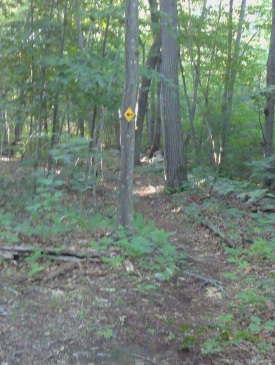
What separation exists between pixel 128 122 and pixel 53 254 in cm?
248

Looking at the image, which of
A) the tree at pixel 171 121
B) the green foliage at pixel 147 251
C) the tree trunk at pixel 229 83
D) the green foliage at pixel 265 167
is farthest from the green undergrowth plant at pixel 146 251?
the tree trunk at pixel 229 83

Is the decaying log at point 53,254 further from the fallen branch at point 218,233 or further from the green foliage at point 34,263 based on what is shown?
the fallen branch at point 218,233

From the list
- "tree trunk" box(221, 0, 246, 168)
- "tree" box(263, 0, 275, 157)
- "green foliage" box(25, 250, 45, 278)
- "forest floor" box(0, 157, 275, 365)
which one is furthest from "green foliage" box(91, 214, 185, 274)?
"tree trunk" box(221, 0, 246, 168)

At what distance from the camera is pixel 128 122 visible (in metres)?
7.29

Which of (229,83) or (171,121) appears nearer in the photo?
(171,121)

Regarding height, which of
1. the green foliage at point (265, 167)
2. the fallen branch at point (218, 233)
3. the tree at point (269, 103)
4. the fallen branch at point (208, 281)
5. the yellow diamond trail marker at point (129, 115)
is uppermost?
the tree at point (269, 103)

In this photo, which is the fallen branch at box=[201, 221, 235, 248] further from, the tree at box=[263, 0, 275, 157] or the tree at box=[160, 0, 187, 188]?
the tree at box=[263, 0, 275, 157]

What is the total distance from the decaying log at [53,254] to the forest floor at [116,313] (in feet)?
0.37

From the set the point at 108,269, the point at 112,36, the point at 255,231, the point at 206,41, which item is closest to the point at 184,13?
the point at 206,41

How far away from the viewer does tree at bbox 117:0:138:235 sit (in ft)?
23.4

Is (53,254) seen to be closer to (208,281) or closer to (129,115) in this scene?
(208,281)

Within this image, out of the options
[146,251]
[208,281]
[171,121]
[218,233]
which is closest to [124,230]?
[146,251]

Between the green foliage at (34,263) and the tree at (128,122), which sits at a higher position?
the tree at (128,122)

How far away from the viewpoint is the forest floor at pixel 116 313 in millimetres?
4180
